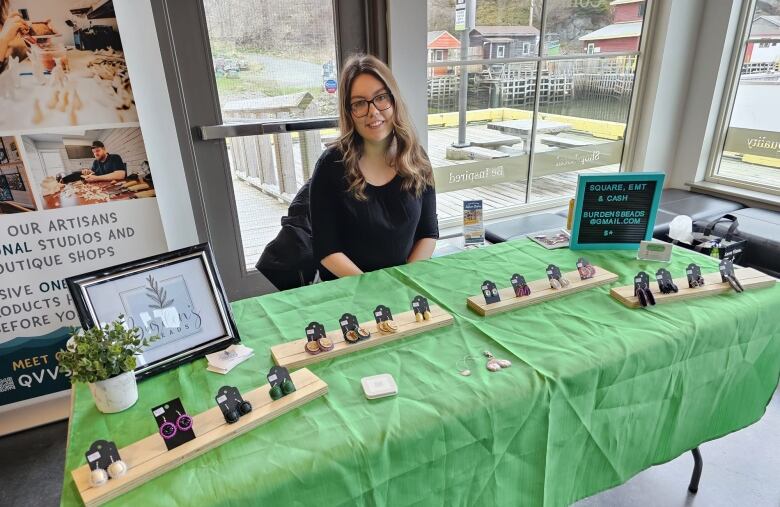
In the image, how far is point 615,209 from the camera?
63.5 inches

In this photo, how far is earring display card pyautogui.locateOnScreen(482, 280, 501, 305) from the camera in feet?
4.20

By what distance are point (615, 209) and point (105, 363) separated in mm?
1529

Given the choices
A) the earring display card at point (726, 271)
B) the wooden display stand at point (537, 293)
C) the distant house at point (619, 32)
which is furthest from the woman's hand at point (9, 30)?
the distant house at point (619, 32)

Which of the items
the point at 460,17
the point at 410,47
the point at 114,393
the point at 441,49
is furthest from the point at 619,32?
the point at 114,393

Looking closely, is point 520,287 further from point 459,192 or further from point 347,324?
point 459,192

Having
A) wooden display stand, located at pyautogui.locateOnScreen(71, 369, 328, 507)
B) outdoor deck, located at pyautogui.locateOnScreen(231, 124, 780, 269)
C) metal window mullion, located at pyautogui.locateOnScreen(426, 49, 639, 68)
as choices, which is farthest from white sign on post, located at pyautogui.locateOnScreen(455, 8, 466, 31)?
wooden display stand, located at pyautogui.locateOnScreen(71, 369, 328, 507)

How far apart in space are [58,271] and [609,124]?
3.75 meters

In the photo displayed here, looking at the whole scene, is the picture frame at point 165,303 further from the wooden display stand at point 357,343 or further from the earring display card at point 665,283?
the earring display card at point 665,283

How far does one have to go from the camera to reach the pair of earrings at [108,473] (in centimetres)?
75

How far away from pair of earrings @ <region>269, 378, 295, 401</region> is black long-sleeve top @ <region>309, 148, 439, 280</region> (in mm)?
781

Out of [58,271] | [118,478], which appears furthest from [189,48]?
[118,478]

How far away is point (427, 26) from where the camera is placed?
266cm

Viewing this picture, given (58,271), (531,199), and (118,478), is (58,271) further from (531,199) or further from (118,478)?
(531,199)

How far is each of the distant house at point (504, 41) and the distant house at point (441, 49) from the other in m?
0.12
